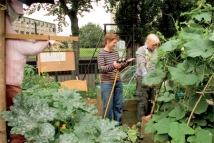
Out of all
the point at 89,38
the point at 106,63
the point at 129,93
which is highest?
the point at 89,38

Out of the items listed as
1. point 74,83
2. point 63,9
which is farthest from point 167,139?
point 63,9

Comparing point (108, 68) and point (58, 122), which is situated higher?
point (108, 68)

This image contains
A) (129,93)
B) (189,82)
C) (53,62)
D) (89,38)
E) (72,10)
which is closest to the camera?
(189,82)

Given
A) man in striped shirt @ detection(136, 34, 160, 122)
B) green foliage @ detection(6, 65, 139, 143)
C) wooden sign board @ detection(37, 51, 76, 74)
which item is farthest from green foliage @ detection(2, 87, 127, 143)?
wooden sign board @ detection(37, 51, 76, 74)

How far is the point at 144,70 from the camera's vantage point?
4.00 meters

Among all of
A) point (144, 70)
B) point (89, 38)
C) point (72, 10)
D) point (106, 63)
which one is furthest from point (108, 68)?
point (89, 38)

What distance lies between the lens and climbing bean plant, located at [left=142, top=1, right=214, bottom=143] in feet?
6.54

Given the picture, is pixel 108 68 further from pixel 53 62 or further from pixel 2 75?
pixel 53 62

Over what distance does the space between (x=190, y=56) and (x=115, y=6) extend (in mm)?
8298

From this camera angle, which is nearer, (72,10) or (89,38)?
(72,10)

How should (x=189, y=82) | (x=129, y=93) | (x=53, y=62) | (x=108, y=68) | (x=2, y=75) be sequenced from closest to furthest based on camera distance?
(x=2, y=75)
(x=189, y=82)
(x=108, y=68)
(x=129, y=93)
(x=53, y=62)

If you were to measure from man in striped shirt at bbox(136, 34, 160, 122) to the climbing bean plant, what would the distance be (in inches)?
52.4

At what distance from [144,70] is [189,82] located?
2.03m

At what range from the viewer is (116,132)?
6.07ft
